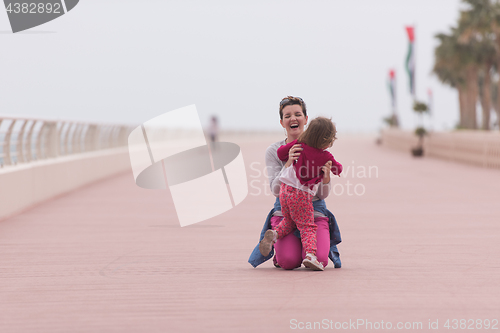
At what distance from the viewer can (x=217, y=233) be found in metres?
8.94

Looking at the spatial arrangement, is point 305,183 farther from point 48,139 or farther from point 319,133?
point 48,139

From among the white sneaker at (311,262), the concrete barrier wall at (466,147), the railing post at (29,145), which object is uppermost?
the railing post at (29,145)

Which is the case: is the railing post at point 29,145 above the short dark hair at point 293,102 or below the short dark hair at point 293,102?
below

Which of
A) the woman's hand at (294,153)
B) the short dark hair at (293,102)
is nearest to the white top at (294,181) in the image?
the woman's hand at (294,153)

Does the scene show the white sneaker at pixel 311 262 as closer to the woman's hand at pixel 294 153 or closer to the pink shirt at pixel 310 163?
the pink shirt at pixel 310 163

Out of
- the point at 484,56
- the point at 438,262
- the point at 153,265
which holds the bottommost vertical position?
the point at 484,56

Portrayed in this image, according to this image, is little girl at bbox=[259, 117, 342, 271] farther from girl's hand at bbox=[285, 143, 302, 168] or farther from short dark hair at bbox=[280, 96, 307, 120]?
short dark hair at bbox=[280, 96, 307, 120]

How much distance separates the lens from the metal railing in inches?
459

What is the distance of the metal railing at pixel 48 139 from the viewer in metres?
11.7

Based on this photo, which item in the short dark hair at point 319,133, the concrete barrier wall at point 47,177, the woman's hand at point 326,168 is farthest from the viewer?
the concrete barrier wall at point 47,177

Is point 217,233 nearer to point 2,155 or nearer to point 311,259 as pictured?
point 311,259

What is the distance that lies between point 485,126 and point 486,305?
56697 mm

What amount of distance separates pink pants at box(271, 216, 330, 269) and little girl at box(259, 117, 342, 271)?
2.8 inches

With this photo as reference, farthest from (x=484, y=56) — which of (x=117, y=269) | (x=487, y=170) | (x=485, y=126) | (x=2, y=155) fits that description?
(x=117, y=269)
